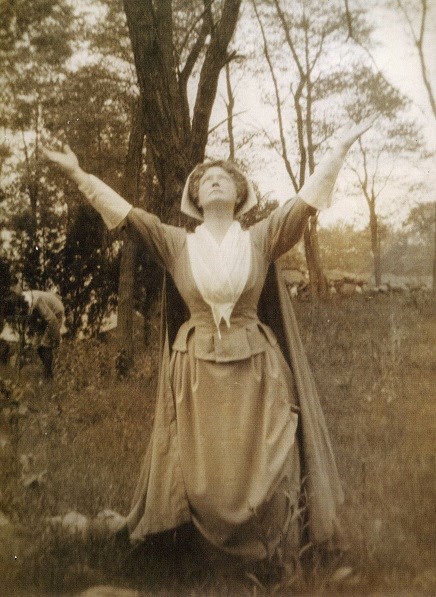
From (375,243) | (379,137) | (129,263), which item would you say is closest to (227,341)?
(129,263)

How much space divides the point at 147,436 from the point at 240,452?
1.26ft

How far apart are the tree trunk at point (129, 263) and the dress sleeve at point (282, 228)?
47cm

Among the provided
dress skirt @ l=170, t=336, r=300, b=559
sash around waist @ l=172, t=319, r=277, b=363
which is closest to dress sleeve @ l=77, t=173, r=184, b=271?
sash around waist @ l=172, t=319, r=277, b=363

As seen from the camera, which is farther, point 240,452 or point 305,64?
point 305,64

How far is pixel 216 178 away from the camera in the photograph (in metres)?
2.13

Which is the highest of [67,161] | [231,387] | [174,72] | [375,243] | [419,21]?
[419,21]

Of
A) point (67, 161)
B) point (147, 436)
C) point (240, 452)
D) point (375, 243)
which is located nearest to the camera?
point (240, 452)

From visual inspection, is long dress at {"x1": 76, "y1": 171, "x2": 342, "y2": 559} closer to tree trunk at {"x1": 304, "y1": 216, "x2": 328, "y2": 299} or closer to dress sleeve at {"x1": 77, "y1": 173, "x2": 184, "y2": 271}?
dress sleeve at {"x1": 77, "y1": 173, "x2": 184, "y2": 271}

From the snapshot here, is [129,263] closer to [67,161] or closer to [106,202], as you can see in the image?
[106,202]

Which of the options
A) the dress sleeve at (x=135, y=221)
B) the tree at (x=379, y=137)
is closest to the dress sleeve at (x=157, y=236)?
the dress sleeve at (x=135, y=221)

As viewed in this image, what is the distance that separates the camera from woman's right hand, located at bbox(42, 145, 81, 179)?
2.10 m

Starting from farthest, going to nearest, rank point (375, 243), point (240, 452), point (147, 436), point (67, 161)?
point (375, 243) → point (147, 436) → point (67, 161) → point (240, 452)

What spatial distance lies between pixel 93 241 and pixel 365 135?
1.02 metres

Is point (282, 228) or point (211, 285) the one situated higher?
point (282, 228)
